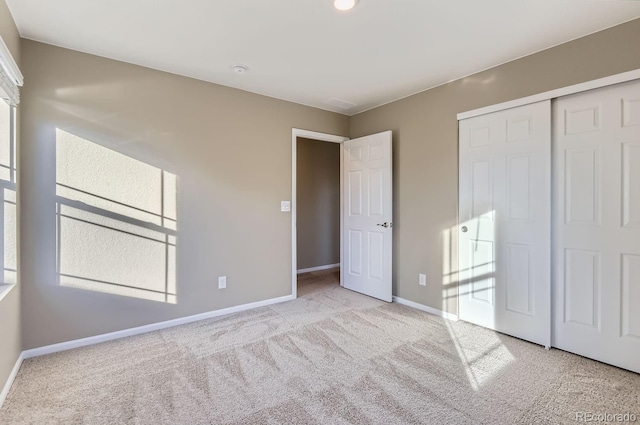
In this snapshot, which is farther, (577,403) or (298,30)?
(298,30)

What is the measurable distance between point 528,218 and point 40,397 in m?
3.74

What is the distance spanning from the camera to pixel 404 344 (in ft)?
8.48

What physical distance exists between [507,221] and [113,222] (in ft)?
11.4

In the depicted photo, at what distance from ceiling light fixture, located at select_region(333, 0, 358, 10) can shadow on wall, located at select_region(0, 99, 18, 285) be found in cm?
226

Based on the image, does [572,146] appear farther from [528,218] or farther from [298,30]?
[298,30]

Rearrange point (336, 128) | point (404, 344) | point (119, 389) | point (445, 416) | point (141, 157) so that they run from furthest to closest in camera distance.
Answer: point (336, 128) < point (141, 157) < point (404, 344) < point (119, 389) < point (445, 416)

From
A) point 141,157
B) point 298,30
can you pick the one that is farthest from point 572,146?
point 141,157

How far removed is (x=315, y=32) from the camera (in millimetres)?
2234

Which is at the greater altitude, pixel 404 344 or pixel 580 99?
pixel 580 99

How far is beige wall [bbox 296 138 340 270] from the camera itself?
5.38 metres

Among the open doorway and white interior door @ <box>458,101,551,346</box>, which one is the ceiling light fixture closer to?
white interior door @ <box>458,101,551,346</box>

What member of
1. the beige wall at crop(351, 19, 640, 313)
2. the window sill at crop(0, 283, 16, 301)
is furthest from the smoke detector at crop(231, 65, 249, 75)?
the window sill at crop(0, 283, 16, 301)

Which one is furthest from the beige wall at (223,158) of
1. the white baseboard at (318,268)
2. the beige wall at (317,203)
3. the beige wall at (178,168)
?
the white baseboard at (318,268)

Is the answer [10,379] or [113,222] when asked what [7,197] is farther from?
[10,379]
